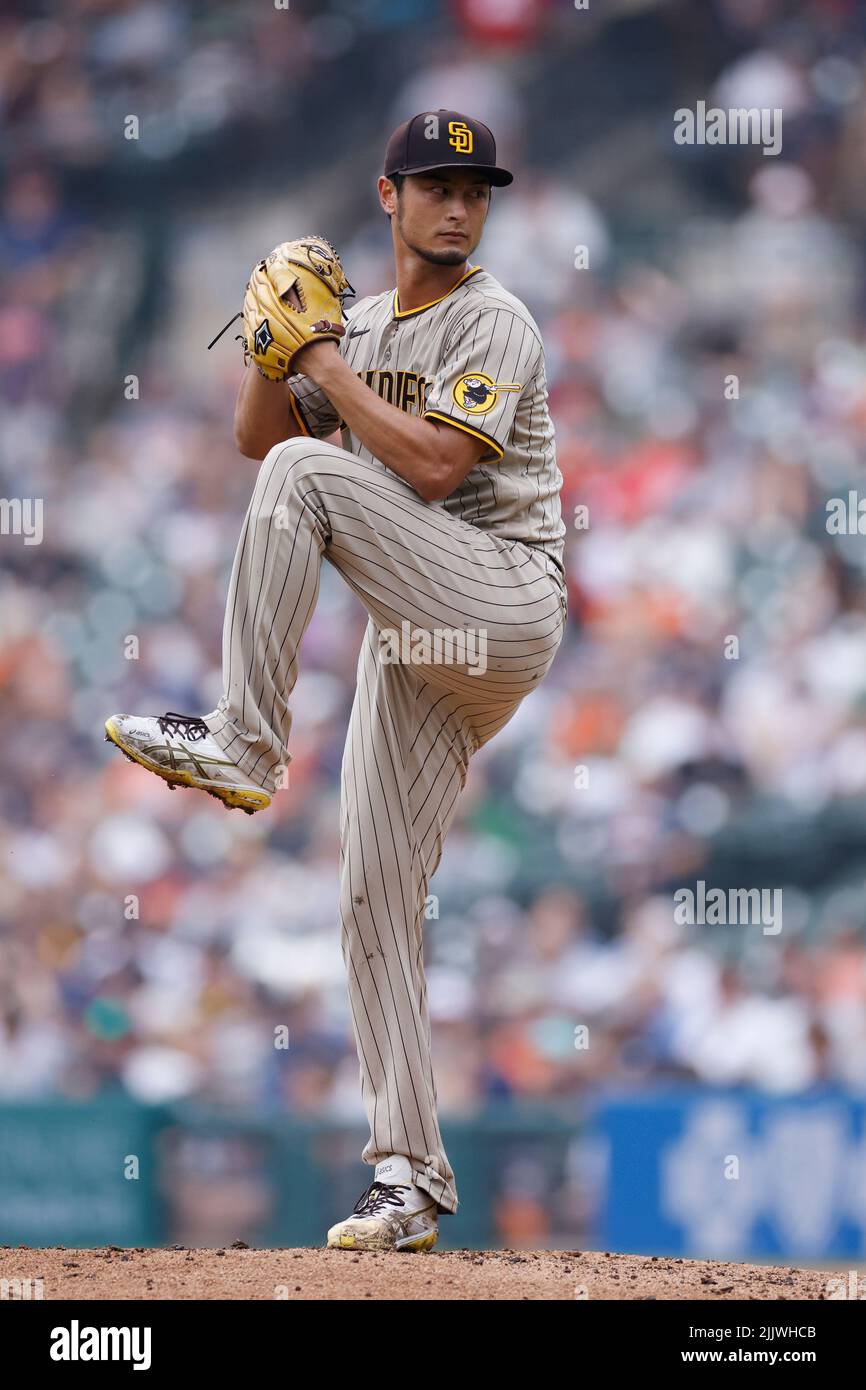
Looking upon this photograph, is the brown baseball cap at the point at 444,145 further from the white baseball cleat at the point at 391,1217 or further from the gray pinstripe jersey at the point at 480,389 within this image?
the white baseball cleat at the point at 391,1217

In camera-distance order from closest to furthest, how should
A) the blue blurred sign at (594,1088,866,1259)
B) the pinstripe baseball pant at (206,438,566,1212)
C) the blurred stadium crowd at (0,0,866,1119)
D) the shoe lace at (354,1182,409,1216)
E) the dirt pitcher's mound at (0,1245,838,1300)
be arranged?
the dirt pitcher's mound at (0,1245,838,1300) < the pinstripe baseball pant at (206,438,566,1212) < the shoe lace at (354,1182,409,1216) < the blue blurred sign at (594,1088,866,1259) < the blurred stadium crowd at (0,0,866,1119)

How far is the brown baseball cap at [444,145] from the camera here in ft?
10.4

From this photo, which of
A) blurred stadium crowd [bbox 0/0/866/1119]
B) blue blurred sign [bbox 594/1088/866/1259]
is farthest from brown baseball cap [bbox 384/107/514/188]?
blurred stadium crowd [bbox 0/0/866/1119]

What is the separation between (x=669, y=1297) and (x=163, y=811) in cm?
442

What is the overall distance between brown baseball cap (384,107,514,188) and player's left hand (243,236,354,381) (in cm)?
26

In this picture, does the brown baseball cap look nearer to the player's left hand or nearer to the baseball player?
the baseball player

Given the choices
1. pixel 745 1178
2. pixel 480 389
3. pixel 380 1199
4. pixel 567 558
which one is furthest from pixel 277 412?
pixel 567 558

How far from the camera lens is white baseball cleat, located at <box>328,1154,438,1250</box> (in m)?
3.15

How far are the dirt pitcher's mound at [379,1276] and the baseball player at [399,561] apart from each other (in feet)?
0.58

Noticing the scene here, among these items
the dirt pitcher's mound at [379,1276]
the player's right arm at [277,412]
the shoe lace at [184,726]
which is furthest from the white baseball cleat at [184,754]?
the dirt pitcher's mound at [379,1276]

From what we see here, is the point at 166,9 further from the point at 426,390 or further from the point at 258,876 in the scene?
the point at 426,390

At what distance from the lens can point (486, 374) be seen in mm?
3092

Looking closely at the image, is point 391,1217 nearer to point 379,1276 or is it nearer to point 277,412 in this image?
point 379,1276

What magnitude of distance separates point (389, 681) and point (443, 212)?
2.98 ft
